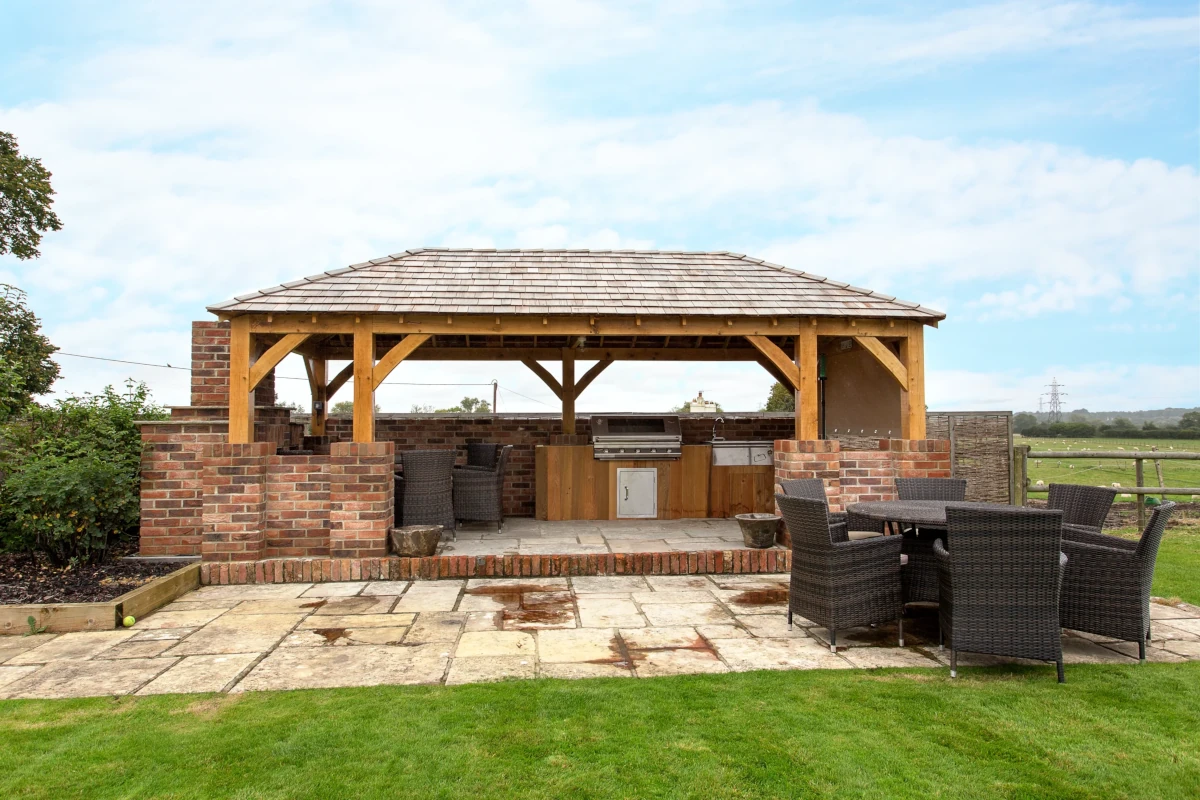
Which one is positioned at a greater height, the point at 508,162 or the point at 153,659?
the point at 508,162

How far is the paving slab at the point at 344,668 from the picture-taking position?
3.56 meters

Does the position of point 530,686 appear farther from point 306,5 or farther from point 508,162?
point 508,162

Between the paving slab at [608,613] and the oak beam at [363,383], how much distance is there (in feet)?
8.93

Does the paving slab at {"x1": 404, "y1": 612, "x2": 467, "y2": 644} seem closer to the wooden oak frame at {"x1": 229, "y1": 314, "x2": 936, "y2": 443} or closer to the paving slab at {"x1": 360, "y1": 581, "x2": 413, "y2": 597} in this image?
the paving slab at {"x1": 360, "y1": 581, "x2": 413, "y2": 597}

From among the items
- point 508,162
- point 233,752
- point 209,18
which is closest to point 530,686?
point 233,752

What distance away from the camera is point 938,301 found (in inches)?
286

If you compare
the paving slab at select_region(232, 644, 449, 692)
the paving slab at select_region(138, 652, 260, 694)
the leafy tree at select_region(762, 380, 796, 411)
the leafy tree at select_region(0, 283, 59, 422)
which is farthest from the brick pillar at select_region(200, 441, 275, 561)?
the leafy tree at select_region(762, 380, 796, 411)

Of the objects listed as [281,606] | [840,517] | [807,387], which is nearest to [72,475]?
[281,606]

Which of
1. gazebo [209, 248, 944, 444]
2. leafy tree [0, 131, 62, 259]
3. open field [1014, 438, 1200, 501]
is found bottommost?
open field [1014, 438, 1200, 501]

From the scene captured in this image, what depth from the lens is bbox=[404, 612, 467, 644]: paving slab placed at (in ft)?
14.1

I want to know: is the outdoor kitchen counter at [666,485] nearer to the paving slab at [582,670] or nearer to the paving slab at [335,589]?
the paving slab at [335,589]

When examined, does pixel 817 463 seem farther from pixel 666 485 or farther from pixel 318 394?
pixel 318 394

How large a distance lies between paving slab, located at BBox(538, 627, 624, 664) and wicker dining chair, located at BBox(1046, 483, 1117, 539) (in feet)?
10.5

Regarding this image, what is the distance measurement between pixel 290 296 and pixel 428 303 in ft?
4.39
